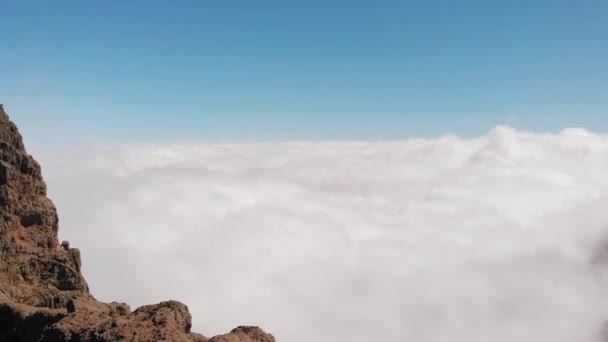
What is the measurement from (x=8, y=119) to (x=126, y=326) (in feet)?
144

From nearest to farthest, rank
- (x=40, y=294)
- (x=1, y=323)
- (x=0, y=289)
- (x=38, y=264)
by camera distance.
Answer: (x=1, y=323) → (x=0, y=289) → (x=40, y=294) → (x=38, y=264)

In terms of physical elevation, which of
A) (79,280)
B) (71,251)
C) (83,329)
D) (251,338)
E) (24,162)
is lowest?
(83,329)

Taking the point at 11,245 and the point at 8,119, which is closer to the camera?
the point at 11,245

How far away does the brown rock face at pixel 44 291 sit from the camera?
24781 millimetres

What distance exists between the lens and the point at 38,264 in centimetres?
4541

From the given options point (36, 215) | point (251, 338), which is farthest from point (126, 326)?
point (36, 215)

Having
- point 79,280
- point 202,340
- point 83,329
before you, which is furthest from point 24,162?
point 202,340

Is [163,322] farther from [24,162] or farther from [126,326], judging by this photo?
[24,162]

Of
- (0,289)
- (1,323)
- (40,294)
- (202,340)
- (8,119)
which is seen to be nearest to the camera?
(202,340)

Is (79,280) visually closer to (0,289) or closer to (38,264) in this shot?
(38,264)

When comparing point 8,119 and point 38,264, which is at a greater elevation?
point 8,119

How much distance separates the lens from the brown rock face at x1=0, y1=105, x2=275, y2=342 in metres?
24.8

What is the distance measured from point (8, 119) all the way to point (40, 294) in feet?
84.1

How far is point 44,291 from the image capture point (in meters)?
42.5
